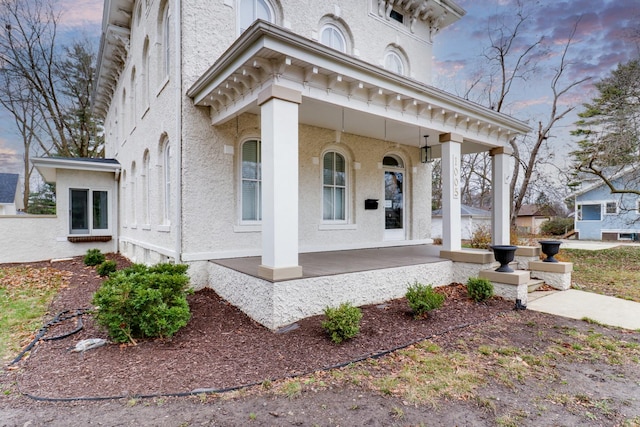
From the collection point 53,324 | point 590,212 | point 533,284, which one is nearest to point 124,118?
point 53,324

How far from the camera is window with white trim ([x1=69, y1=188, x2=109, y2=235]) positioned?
12.0 metres

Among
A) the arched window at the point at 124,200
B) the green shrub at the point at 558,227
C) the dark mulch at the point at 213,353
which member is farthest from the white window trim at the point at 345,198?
the green shrub at the point at 558,227

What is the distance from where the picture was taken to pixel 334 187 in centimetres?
827

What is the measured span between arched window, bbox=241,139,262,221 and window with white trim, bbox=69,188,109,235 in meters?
9.01

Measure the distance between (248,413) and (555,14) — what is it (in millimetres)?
19015

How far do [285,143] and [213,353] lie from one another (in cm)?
278

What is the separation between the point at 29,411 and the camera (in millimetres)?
2672

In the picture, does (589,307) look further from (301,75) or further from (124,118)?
(124,118)

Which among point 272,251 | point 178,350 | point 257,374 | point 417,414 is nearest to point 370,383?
point 417,414

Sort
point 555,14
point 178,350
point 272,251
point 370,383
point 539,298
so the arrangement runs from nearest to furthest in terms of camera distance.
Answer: point 370,383 < point 178,350 < point 272,251 < point 539,298 < point 555,14

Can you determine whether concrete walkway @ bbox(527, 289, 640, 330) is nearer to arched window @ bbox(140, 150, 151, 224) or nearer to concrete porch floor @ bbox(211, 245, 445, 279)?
concrete porch floor @ bbox(211, 245, 445, 279)

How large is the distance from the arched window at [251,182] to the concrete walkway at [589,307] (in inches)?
217

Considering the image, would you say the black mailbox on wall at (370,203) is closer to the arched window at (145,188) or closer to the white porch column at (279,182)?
the white porch column at (279,182)

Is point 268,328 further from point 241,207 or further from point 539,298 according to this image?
point 539,298
